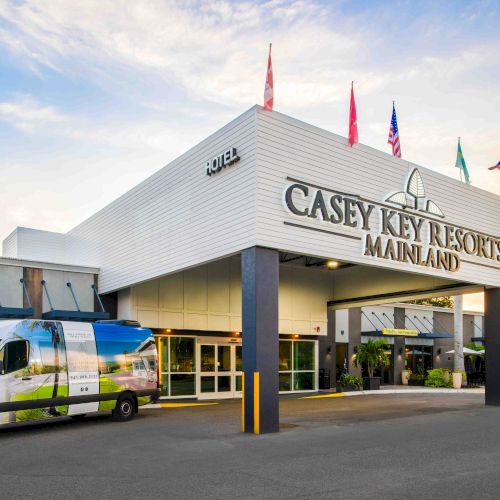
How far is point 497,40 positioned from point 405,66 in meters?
2.76

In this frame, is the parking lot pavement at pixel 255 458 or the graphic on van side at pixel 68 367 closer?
the parking lot pavement at pixel 255 458

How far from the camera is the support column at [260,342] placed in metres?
14.1

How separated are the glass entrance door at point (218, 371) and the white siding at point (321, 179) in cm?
965

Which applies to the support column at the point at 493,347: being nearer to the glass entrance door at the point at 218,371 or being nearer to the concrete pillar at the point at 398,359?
the glass entrance door at the point at 218,371

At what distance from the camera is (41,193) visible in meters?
29.2

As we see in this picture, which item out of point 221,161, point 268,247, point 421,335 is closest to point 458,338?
point 421,335

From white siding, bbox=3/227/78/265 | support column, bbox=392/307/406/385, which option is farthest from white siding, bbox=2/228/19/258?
support column, bbox=392/307/406/385

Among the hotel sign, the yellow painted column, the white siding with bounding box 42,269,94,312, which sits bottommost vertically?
the yellow painted column

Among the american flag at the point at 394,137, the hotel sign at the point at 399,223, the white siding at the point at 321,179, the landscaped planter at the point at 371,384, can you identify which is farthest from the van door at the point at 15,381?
the landscaped planter at the point at 371,384

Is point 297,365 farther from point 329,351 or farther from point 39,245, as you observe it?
point 39,245

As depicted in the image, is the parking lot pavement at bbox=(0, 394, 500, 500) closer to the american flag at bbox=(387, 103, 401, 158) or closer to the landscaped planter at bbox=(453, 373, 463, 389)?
the american flag at bbox=(387, 103, 401, 158)

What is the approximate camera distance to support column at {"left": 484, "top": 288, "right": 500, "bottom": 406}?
21.2 meters

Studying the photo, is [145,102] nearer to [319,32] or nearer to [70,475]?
[319,32]

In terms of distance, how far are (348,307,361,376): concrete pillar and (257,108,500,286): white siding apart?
15.0 metres
